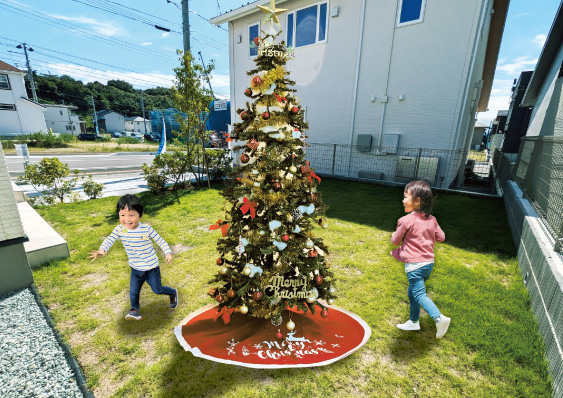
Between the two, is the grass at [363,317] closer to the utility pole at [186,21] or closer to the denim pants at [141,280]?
the denim pants at [141,280]

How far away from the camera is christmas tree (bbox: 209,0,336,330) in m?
2.35

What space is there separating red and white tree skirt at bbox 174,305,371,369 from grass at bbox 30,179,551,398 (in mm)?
79

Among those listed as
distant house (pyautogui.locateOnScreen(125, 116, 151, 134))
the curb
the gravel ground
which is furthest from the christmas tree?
distant house (pyautogui.locateOnScreen(125, 116, 151, 134))

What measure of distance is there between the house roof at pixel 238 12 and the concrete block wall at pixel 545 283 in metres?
13.2

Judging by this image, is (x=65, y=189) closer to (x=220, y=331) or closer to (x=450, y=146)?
(x=220, y=331)

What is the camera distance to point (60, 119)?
140 feet

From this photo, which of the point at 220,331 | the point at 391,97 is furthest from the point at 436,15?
the point at 220,331

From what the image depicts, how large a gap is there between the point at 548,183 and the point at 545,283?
6.80 ft

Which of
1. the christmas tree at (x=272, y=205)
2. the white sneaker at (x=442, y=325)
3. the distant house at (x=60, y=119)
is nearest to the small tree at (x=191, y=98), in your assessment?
the christmas tree at (x=272, y=205)

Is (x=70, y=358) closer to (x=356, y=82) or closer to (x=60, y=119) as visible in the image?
(x=356, y=82)

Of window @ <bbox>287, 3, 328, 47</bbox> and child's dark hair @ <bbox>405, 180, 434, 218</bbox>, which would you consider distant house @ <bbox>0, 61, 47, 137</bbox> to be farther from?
child's dark hair @ <bbox>405, 180, 434, 218</bbox>

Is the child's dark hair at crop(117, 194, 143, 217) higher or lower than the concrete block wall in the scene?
higher

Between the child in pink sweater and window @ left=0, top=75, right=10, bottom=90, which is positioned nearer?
the child in pink sweater

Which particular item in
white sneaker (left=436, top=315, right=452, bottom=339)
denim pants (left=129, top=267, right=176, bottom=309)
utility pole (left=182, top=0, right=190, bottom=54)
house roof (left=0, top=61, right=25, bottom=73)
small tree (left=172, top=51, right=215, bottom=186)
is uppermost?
house roof (left=0, top=61, right=25, bottom=73)
